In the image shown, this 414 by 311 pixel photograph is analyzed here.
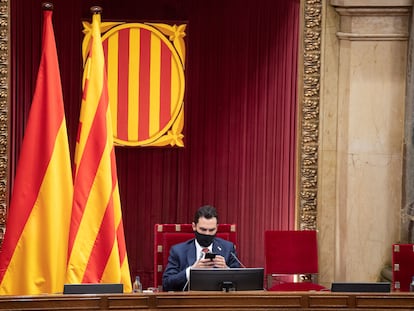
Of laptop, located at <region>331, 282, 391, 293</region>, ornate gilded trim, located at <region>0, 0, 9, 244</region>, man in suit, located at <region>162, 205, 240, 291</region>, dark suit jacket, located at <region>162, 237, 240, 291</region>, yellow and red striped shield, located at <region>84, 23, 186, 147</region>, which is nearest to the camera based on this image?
laptop, located at <region>331, 282, 391, 293</region>

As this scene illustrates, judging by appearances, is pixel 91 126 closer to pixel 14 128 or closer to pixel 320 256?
pixel 14 128

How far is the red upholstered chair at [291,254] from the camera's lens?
22.0 feet

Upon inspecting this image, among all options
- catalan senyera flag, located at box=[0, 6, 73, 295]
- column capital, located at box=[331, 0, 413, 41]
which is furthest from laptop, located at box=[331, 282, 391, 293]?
column capital, located at box=[331, 0, 413, 41]

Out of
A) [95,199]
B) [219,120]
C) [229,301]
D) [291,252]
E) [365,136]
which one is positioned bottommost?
[229,301]

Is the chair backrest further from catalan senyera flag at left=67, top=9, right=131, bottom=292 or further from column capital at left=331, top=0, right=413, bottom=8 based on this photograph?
column capital at left=331, top=0, right=413, bottom=8

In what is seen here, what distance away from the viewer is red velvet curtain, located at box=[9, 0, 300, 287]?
7422 mm

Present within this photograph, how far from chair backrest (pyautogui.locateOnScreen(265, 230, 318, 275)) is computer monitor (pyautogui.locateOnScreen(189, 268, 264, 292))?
154 cm

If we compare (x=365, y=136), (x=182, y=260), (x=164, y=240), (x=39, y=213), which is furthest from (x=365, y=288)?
(x=365, y=136)

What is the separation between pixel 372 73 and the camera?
23.7ft

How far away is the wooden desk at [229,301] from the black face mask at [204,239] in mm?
1017

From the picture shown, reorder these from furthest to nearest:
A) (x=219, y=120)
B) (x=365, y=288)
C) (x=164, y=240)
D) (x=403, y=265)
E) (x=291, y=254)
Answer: (x=219, y=120)
(x=291, y=254)
(x=403, y=265)
(x=164, y=240)
(x=365, y=288)

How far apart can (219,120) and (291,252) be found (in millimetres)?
1388

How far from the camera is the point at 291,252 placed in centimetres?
677

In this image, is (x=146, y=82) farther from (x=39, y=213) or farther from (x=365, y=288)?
(x=365, y=288)
